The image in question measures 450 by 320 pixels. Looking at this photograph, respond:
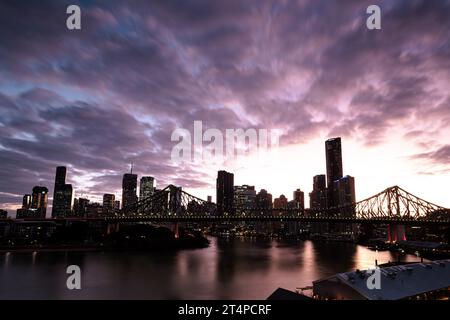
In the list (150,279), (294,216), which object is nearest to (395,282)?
(150,279)

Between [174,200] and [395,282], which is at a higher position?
[174,200]

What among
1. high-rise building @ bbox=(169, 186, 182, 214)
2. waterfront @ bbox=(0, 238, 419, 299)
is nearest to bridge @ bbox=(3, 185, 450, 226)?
high-rise building @ bbox=(169, 186, 182, 214)

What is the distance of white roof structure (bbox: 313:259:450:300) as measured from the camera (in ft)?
73.6

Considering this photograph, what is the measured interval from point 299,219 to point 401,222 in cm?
3617

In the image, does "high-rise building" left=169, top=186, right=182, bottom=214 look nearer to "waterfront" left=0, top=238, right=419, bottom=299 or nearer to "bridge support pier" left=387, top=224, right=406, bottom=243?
"waterfront" left=0, top=238, right=419, bottom=299

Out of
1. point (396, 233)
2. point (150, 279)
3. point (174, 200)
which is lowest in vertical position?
point (150, 279)

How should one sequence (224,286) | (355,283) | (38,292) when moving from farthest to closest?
(224,286) → (38,292) → (355,283)

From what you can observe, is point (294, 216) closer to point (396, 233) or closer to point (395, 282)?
point (396, 233)

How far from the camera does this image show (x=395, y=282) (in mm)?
23812

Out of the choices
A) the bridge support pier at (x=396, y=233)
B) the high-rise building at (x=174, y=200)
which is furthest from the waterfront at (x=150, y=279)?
the high-rise building at (x=174, y=200)
